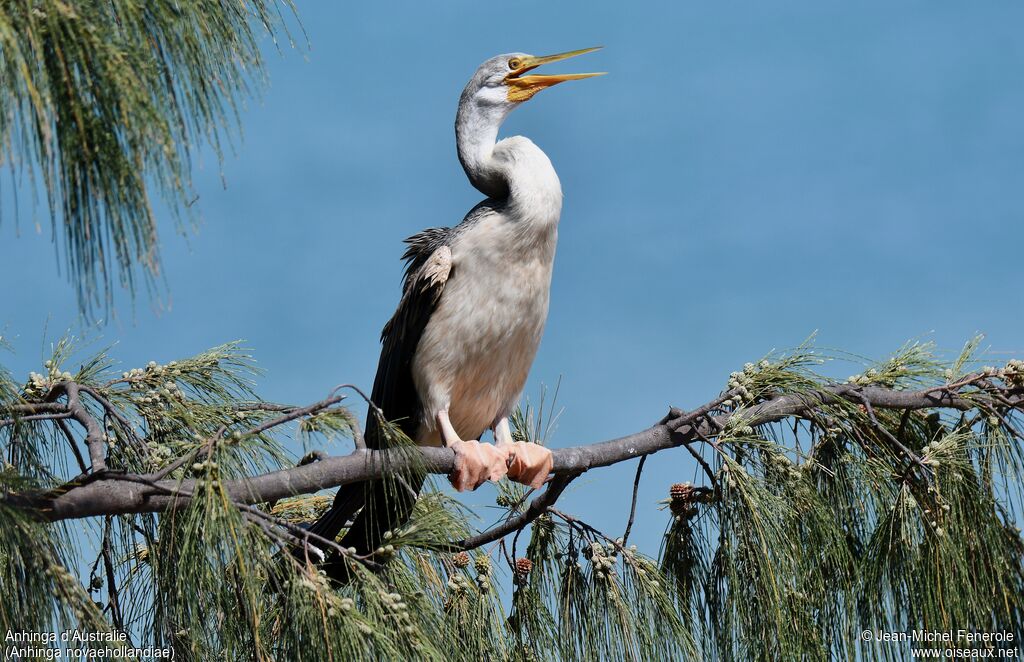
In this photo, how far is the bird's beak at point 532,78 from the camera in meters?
3.81

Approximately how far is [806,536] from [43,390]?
2.02m

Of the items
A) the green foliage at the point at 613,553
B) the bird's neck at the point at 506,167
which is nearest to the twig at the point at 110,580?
the green foliage at the point at 613,553

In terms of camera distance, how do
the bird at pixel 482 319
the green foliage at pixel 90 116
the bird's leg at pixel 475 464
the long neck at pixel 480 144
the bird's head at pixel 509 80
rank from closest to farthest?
the green foliage at pixel 90 116, the bird's leg at pixel 475 464, the bird at pixel 482 319, the long neck at pixel 480 144, the bird's head at pixel 509 80

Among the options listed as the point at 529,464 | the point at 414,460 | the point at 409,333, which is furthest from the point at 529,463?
the point at 414,460

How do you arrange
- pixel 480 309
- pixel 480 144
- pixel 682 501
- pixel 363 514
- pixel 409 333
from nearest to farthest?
pixel 363 514
pixel 682 501
pixel 480 309
pixel 409 333
pixel 480 144

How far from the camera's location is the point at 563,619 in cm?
309

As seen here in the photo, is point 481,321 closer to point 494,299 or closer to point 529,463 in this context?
point 494,299

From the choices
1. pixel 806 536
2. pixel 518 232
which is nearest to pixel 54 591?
pixel 518 232

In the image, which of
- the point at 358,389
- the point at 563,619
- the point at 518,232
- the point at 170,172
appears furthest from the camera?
the point at 518,232

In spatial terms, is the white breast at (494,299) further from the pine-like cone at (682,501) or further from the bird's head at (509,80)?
the pine-like cone at (682,501)

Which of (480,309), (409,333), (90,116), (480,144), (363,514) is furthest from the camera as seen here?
(480,144)

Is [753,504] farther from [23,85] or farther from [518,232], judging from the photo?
A: [23,85]

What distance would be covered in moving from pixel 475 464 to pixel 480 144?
1.08 meters

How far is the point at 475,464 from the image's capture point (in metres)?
3.09
